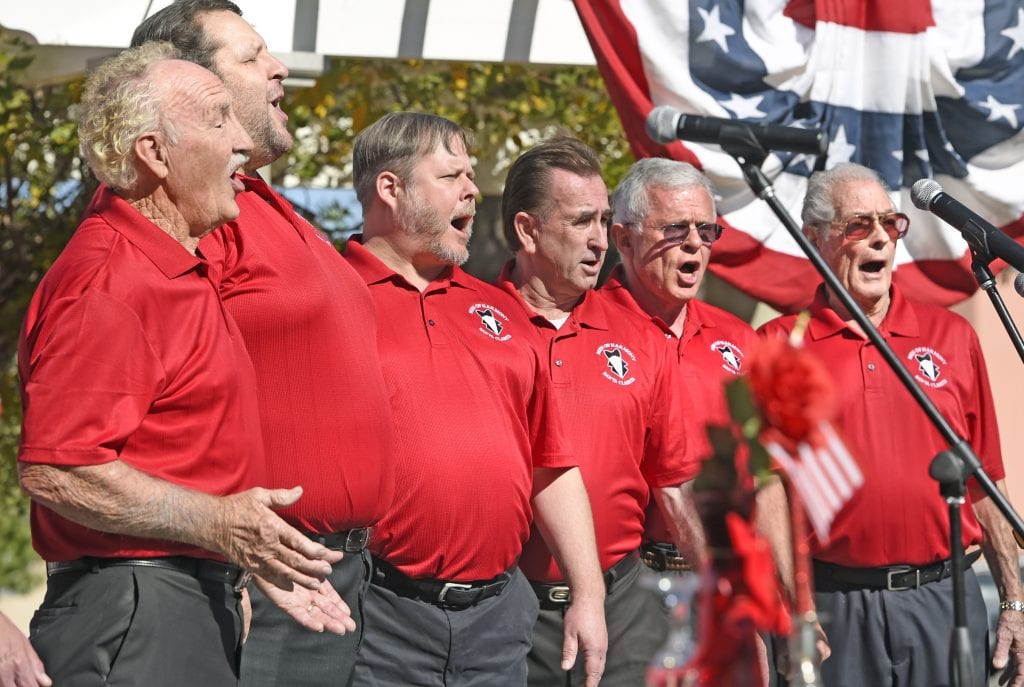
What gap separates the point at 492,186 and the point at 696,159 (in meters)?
2.24

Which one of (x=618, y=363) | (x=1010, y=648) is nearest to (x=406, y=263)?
(x=618, y=363)

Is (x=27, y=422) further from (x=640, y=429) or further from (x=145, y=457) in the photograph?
(x=640, y=429)

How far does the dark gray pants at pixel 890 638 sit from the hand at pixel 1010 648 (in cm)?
10

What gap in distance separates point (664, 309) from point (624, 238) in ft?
1.02

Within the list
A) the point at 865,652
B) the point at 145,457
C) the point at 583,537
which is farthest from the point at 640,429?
the point at 145,457

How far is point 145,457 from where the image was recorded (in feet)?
9.58

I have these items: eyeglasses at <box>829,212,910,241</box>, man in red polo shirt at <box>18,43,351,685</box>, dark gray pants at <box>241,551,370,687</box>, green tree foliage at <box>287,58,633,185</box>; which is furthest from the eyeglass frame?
green tree foliage at <box>287,58,633,185</box>

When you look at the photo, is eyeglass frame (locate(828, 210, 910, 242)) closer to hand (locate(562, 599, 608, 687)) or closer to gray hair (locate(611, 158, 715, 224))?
gray hair (locate(611, 158, 715, 224))

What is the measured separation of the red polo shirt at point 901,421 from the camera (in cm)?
449

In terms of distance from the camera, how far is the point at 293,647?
357cm

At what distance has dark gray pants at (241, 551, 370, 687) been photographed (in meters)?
3.55

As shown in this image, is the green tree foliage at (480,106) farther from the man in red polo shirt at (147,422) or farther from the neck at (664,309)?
the man in red polo shirt at (147,422)

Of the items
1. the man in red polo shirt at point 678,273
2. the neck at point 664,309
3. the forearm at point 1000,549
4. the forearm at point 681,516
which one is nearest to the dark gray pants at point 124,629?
the forearm at point 681,516

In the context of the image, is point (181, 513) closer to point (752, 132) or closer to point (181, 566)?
point (181, 566)
